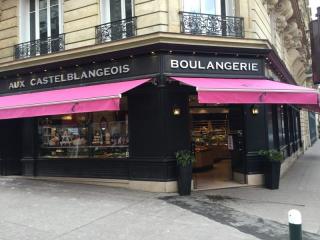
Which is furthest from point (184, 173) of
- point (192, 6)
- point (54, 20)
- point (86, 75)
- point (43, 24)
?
point (43, 24)

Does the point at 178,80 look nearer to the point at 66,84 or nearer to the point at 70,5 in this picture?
the point at 66,84

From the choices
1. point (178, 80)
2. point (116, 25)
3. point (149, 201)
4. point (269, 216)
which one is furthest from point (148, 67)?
point (269, 216)

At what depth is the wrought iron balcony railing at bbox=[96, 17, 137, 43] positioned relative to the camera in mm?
Answer: 11669

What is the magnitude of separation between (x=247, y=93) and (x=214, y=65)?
189 cm

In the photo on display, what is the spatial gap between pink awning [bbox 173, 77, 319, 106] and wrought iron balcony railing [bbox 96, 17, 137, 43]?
222cm

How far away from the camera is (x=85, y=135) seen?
500 inches

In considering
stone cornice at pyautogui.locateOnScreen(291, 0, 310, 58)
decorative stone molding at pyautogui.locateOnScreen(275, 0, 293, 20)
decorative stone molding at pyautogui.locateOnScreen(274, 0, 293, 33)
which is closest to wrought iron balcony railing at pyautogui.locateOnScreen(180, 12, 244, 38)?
decorative stone molding at pyautogui.locateOnScreen(274, 0, 293, 33)

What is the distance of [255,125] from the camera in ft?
39.8

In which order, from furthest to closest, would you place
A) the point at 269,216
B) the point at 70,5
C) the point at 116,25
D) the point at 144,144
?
1. the point at 70,5
2. the point at 116,25
3. the point at 144,144
4. the point at 269,216

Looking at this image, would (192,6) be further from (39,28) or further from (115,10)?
(39,28)

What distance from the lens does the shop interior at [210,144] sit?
13203 millimetres

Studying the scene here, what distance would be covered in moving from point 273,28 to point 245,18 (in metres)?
6.19

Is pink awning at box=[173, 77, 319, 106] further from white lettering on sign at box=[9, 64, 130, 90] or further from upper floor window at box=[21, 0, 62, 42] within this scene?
upper floor window at box=[21, 0, 62, 42]

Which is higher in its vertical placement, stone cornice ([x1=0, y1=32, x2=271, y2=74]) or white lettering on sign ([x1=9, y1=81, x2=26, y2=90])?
stone cornice ([x1=0, y1=32, x2=271, y2=74])
